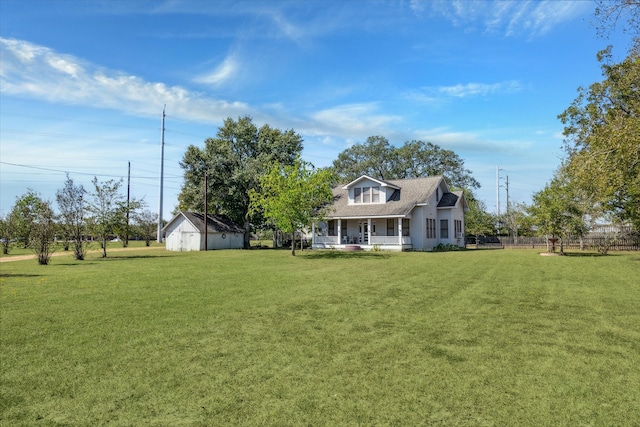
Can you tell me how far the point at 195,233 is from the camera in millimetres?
40406

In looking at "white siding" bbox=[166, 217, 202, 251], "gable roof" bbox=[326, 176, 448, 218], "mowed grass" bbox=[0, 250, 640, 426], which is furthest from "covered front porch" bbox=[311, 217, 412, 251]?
"mowed grass" bbox=[0, 250, 640, 426]

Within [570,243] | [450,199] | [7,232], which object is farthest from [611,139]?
[7,232]

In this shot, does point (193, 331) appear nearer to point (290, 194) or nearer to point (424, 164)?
point (290, 194)

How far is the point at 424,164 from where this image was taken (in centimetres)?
5712

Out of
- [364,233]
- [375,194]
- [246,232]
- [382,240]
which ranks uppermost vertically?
[375,194]

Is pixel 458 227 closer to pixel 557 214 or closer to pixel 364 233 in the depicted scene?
pixel 364 233

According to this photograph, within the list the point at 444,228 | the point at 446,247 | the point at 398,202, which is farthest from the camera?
the point at 444,228

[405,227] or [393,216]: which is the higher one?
[393,216]

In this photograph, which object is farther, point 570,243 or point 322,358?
point 570,243

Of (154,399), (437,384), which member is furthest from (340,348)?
(154,399)

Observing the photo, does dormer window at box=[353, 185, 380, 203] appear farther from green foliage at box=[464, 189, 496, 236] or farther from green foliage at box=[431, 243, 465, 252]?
green foliage at box=[464, 189, 496, 236]

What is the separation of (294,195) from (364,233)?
10620mm

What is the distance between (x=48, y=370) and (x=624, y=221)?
121ft

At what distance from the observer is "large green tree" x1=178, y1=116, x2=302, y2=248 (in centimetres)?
4266
